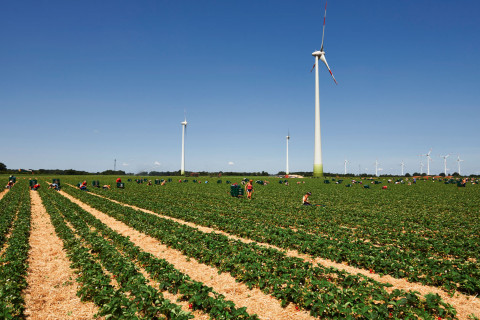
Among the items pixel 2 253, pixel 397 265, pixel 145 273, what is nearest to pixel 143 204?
pixel 2 253

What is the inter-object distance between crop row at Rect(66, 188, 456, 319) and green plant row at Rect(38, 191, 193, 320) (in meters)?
3.17

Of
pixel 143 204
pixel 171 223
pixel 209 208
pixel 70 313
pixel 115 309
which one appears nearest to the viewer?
pixel 115 309

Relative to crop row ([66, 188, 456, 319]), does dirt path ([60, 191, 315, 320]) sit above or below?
below

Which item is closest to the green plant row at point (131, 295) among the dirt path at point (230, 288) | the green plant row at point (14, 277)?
the dirt path at point (230, 288)

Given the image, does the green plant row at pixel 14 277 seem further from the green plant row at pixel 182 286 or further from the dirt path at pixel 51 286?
the green plant row at pixel 182 286

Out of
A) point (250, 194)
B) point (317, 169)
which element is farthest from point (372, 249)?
point (317, 169)

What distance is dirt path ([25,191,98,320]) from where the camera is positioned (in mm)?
8477

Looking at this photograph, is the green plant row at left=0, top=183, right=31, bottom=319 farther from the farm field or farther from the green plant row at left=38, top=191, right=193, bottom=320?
the green plant row at left=38, top=191, right=193, bottom=320

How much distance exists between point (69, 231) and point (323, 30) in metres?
94.9

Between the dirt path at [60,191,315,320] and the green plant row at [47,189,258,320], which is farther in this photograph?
the dirt path at [60,191,315,320]

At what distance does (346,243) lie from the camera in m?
14.2

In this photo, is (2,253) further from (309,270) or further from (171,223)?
(309,270)

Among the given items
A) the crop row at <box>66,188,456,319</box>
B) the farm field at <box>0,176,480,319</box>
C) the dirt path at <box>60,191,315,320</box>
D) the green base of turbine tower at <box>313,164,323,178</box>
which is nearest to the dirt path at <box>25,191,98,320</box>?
the farm field at <box>0,176,480,319</box>

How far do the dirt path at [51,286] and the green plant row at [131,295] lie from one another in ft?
3.56
